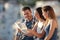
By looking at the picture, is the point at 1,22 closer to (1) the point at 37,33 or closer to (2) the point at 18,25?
(2) the point at 18,25

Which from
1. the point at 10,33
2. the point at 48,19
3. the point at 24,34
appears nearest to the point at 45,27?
the point at 48,19

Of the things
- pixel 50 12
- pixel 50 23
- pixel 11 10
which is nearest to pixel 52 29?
pixel 50 23

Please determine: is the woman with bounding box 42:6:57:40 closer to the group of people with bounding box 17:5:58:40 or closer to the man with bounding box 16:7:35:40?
the group of people with bounding box 17:5:58:40

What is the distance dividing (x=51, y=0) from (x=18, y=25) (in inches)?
16.1

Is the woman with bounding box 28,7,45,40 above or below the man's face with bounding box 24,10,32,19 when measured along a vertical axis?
below

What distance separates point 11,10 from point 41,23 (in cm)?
33

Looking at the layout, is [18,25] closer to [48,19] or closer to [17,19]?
[17,19]

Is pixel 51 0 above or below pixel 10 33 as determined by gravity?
above

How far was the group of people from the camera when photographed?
1768mm

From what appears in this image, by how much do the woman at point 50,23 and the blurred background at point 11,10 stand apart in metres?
0.07

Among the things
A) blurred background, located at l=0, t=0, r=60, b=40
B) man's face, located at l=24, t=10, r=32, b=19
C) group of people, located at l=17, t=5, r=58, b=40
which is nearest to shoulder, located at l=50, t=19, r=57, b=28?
group of people, located at l=17, t=5, r=58, b=40

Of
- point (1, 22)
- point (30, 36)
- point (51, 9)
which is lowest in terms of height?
point (30, 36)

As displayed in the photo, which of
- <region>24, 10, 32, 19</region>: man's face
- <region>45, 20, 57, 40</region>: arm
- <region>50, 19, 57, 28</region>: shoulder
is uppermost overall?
<region>24, 10, 32, 19</region>: man's face

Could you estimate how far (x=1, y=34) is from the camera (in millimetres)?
1843
